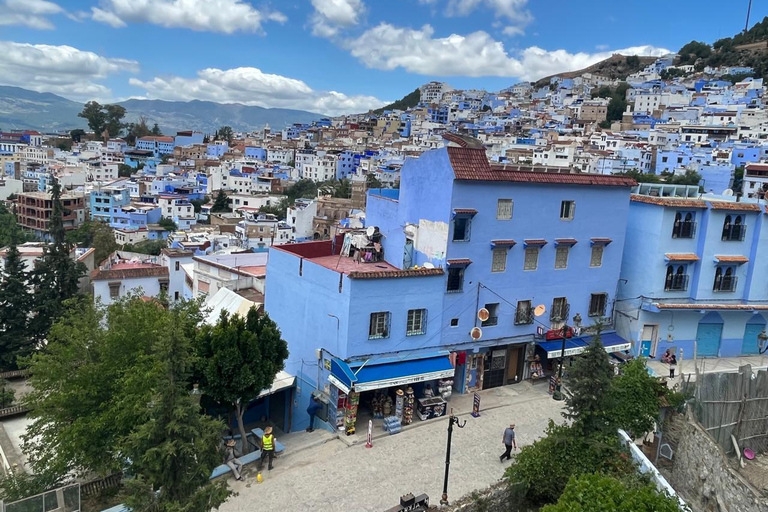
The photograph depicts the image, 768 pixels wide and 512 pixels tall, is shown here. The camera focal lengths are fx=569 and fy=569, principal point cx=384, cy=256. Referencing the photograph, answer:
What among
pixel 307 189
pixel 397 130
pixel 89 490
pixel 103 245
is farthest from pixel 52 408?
pixel 397 130

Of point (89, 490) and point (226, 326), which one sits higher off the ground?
point (226, 326)

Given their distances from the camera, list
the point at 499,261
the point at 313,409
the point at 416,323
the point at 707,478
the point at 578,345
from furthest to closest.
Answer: the point at 578,345
the point at 499,261
the point at 416,323
the point at 313,409
the point at 707,478

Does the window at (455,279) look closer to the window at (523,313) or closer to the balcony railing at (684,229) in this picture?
the window at (523,313)

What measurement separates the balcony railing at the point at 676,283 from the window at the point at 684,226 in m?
1.59

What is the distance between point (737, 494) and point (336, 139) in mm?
Answer: 141155

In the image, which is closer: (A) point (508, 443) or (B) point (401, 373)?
(A) point (508, 443)

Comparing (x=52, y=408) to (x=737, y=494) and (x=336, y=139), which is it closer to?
(x=737, y=494)

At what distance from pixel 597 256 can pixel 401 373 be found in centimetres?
930

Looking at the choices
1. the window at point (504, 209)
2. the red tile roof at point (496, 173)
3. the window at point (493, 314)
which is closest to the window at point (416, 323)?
the window at point (493, 314)

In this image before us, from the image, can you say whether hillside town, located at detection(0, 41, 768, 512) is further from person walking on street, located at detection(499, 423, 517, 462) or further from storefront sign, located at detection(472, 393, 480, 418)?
person walking on street, located at detection(499, 423, 517, 462)

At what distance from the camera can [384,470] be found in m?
13.7

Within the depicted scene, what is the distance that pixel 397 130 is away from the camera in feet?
534

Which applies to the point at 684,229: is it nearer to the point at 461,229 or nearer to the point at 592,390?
the point at 461,229

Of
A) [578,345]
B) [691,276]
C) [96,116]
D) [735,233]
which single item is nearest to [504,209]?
[578,345]
